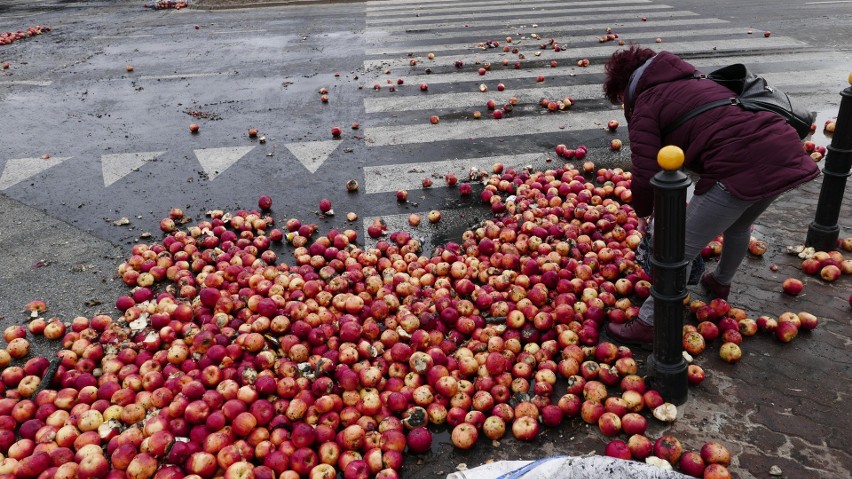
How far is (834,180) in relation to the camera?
4207 millimetres

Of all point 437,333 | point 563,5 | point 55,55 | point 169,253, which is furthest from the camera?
point 563,5

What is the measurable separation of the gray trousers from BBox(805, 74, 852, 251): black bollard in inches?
43.9

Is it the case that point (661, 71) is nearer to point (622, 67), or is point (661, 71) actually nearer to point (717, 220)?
point (622, 67)

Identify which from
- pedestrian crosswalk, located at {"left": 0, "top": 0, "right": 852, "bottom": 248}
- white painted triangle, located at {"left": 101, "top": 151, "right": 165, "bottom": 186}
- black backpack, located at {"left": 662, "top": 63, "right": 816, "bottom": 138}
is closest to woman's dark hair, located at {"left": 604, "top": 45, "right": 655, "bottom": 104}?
black backpack, located at {"left": 662, "top": 63, "right": 816, "bottom": 138}

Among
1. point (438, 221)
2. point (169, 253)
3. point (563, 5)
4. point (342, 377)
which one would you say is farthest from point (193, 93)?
point (563, 5)

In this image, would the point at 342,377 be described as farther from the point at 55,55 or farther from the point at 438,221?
the point at 55,55

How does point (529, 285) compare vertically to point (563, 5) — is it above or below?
below

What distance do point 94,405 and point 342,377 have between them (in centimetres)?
145

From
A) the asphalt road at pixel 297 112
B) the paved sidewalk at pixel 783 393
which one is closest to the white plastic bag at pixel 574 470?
the asphalt road at pixel 297 112

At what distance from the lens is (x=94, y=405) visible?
327 centimetres

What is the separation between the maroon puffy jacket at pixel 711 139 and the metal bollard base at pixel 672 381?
3.17 feet

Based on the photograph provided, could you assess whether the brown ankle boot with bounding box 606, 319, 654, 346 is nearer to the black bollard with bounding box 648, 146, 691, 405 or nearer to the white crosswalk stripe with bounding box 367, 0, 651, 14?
the black bollard with bounding box 648, 146, 691, 405

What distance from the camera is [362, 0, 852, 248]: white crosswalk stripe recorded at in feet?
22.1

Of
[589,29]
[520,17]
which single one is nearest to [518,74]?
[589,29]
